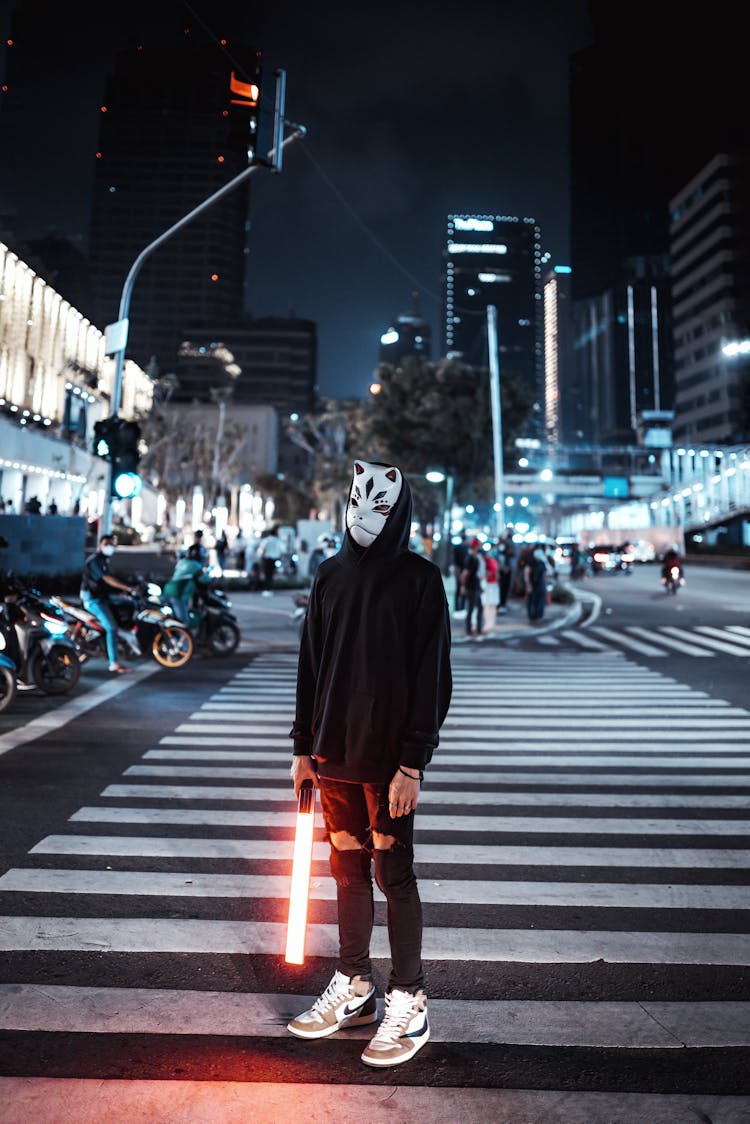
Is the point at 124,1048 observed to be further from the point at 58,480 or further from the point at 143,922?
the point at 58,480

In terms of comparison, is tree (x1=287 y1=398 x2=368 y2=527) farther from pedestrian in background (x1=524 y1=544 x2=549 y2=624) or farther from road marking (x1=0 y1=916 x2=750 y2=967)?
road marking (x1=0 y1=916 x2=750 y2=967)

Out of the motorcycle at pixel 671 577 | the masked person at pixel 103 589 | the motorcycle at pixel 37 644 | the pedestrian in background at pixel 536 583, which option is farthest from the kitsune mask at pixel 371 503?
the motorcycle at pixel 671 577

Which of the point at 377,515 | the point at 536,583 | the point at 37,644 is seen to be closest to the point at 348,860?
the point at 377,515

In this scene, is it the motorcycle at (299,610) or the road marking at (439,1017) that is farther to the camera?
the motorcycle at (299,610)

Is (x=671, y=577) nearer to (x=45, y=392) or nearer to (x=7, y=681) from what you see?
(x=7, y=681)

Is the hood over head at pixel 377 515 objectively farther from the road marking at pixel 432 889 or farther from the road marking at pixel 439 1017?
the road marking at pixel 432 889

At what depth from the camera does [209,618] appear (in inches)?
577

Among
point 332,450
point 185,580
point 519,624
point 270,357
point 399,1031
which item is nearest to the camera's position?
point 399,1031

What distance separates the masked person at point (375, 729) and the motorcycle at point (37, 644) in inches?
305

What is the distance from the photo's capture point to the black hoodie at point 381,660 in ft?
9.95

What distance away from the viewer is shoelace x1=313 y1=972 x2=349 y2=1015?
122 inches

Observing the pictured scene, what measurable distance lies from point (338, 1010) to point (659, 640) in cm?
1609

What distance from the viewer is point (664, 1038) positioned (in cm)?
308

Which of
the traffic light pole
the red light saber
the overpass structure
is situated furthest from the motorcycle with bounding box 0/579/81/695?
the overpass structure
